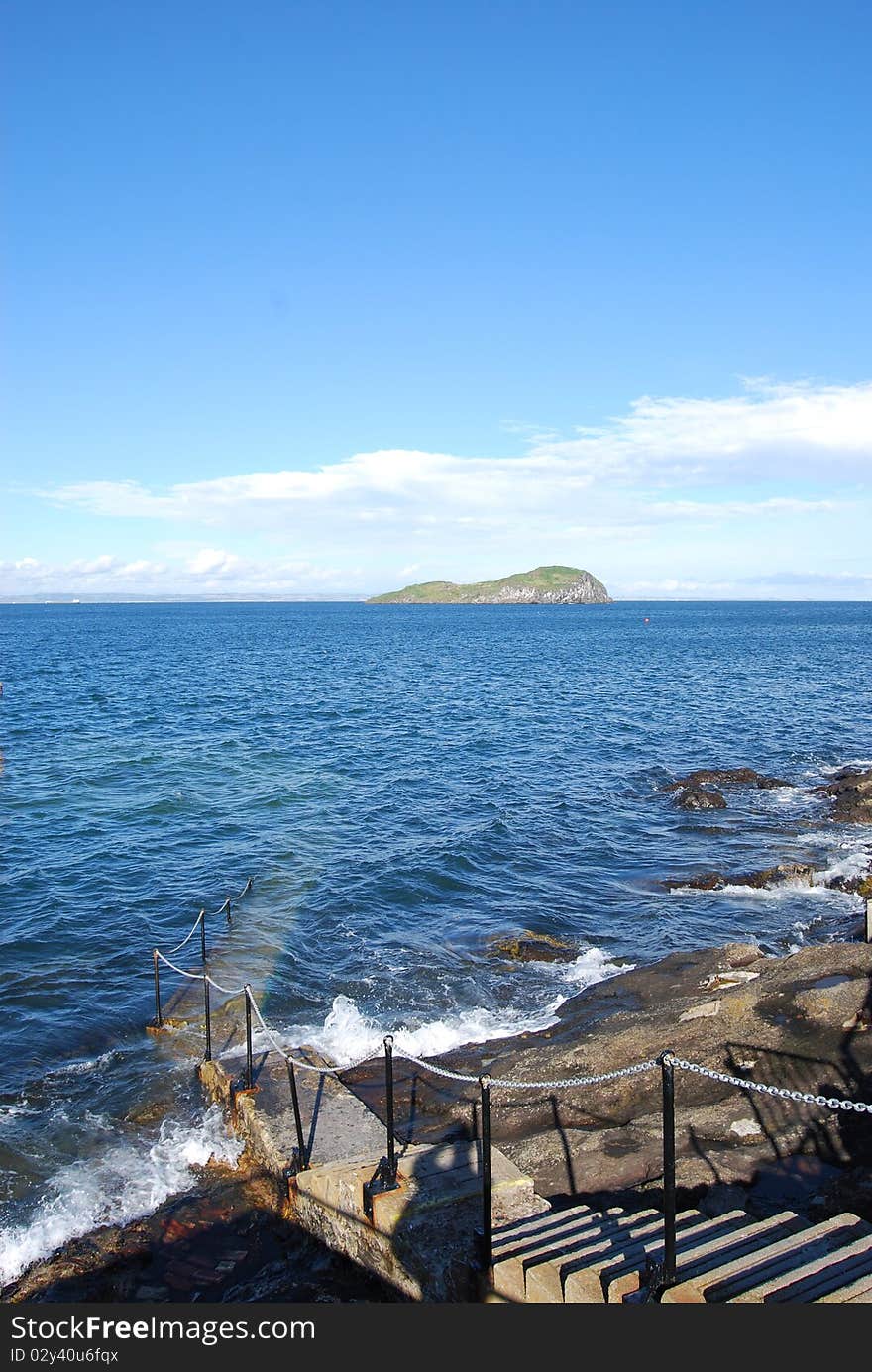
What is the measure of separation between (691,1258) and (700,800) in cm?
2445

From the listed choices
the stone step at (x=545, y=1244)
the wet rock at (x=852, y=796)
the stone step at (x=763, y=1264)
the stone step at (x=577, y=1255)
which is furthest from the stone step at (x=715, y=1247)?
the wet rock at (x=852, y=796)

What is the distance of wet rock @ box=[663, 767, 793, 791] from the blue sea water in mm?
1058

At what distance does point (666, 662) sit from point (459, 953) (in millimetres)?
71914

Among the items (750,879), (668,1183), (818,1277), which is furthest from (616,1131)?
(750,879)

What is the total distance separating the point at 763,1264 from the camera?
21.2 feet

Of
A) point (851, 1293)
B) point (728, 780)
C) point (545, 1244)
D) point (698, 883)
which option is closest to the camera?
point (851, 1293)

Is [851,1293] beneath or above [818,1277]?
above

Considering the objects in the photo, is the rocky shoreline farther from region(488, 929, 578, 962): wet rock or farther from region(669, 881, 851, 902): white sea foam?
region(669, 881, 851, 902): white sea foam

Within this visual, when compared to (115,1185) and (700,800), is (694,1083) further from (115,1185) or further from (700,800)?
(700,800)

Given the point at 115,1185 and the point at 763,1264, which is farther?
the point at 115,1185

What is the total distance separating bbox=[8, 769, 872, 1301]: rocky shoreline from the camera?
9000 mm

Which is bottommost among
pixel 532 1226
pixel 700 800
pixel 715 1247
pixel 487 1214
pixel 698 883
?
pixel 698 883

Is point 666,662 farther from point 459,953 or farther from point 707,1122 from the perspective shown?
point 707,1122

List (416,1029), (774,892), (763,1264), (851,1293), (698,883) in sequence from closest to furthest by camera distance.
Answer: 1. (851,1293)
2. (763,1264)
3. (416,1029)
4. (774,892)
5. (698,883)
